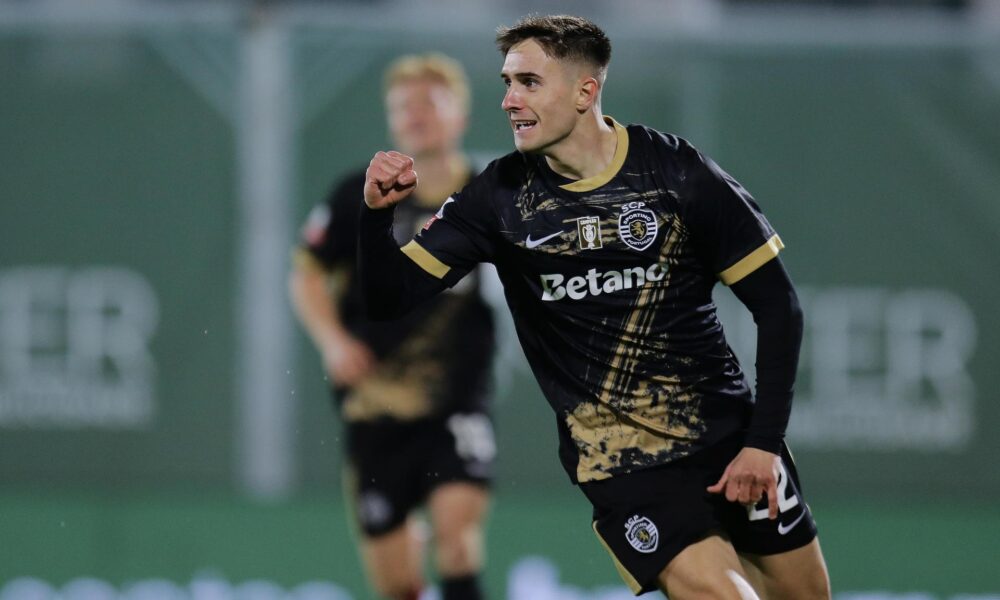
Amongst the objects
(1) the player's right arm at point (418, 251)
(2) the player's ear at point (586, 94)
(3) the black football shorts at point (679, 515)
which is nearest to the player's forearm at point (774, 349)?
(3) the black football shorts at point (679, 515)

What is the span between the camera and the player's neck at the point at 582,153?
14.4 ft

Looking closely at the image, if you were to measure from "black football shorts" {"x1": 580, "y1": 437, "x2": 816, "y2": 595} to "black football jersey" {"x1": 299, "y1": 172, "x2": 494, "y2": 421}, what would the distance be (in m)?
2.42

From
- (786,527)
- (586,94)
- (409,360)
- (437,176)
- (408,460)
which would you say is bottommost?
(786,527)

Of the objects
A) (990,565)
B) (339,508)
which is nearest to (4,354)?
(339,508)

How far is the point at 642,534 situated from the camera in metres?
4.42

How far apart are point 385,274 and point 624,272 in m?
0.68

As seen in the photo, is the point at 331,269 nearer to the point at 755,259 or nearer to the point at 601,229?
the point at 601,229

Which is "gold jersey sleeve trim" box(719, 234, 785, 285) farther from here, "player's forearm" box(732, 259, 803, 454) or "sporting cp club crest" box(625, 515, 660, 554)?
"sporting cp club crest" box(625, 515, 660, 554)

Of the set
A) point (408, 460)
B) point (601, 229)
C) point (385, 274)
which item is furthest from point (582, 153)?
point (408, 460)

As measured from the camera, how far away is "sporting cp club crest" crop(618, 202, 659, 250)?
4340 mm

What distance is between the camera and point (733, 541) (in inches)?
182

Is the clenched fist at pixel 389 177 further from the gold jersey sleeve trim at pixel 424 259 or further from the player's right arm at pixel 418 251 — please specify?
the gold jersey sleeve trim at pixel 424 259

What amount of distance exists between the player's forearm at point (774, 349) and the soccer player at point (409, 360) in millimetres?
2619

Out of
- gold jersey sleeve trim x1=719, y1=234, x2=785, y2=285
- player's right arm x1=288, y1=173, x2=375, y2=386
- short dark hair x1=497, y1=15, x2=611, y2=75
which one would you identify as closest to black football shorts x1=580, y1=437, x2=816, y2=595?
gold jersey sleeve trim x1=719, y1=234, x2=785, y2=285
